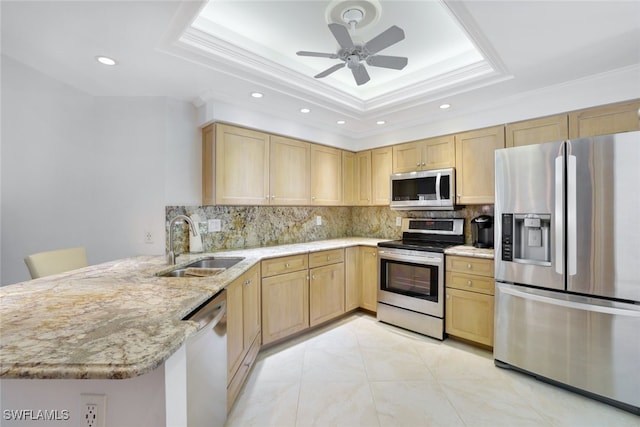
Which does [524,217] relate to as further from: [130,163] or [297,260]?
[130,163]

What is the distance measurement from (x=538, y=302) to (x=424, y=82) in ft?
6.78

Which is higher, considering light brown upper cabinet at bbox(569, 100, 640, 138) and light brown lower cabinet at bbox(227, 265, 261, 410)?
light brown upper cabinet at bbox(569, 100, 640, 138)

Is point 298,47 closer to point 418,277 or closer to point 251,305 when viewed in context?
point 251,305

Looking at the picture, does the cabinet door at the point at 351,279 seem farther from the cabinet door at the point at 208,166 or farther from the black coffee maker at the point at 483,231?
the cabinet door at the point at 208,166

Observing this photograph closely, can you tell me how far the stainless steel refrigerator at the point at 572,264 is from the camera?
176 centimetres

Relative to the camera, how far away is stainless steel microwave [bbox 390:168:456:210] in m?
2.98

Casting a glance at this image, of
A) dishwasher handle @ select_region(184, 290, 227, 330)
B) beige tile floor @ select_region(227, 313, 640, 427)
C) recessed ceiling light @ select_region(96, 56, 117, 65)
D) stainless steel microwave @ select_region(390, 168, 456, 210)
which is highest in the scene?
recessed ceiling light @ select_region(96, 56, 117, 65)

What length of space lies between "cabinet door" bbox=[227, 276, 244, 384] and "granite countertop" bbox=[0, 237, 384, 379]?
0.64 ft

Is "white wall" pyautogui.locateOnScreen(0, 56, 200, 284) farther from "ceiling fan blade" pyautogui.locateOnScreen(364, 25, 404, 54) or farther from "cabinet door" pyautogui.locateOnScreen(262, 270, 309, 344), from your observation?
"ceiling fan blade" pyautogui.locateOnScreen(364, 25, 404, 54)

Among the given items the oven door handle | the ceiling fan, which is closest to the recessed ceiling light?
the ceiling fan

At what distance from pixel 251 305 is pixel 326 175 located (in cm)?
193

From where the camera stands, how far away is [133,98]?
99.3 inches

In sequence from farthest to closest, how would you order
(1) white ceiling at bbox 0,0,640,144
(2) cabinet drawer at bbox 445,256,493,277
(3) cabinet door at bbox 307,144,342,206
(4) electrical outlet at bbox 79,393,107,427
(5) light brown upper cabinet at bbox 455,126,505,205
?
(3) cabinet door at bbox 307,144,342,206 < (5) light brown upper cabinet at bbox 455,126,505,205 < (2) cabinet drawer at bbox 445,256,493,277 < (1) white ceiling at bbox 0,0,640,144 < (4) electrical outlet at bbox 79,393,107,427

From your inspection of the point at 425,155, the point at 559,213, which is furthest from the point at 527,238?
the point at 425,155
